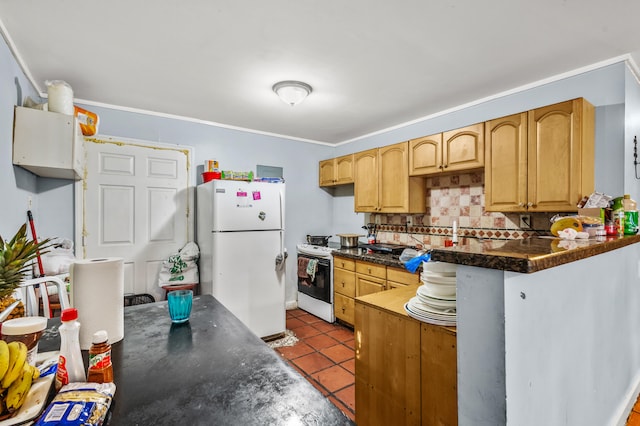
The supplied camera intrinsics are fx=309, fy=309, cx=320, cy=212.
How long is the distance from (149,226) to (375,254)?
2457mm

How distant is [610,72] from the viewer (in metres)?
2.24

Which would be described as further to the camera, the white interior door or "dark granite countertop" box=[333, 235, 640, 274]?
the white interior door

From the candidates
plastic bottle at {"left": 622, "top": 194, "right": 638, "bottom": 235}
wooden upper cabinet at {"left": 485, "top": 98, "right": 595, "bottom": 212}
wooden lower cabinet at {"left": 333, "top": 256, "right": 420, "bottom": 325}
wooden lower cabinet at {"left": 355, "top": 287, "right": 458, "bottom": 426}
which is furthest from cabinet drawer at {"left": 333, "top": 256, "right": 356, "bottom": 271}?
plastic bottle at {"left": 622, "top": 194, "right": 638, "bottom": 235}

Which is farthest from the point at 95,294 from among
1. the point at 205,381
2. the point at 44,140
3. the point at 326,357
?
the point at 326,357

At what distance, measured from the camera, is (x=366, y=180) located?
3.89 meters

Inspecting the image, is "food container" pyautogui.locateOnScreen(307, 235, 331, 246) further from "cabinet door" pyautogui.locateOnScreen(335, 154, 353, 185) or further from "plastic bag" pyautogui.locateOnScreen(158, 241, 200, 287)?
"plastic bag" pyautogui.locateOnScreen(158, 241, 200, 287)

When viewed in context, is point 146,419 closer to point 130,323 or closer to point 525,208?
point 130,323

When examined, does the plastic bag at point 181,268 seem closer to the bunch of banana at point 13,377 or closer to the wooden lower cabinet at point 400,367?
the wooden lower cabinet at point 400,367

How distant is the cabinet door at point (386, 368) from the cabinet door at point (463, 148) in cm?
191

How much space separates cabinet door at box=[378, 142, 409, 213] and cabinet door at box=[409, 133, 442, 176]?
0.08 metres

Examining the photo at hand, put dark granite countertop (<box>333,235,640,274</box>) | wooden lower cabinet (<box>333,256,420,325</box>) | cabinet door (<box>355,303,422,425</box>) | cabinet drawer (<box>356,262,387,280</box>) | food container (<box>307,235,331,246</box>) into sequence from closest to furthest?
dark granite countertop (<box>333,235,640,274</box>), cabinet door (<box>355,303,422,425</box>), wooden lower cabinet (<box>333,256,420,325</box>), cabinet drawer (<box>356,262,387,280</box>), food container (<box>307,235,331,246</box>)

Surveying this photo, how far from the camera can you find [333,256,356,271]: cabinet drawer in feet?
11.5

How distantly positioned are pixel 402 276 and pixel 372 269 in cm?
39

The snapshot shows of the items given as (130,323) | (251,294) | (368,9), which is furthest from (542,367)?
(251,294)
